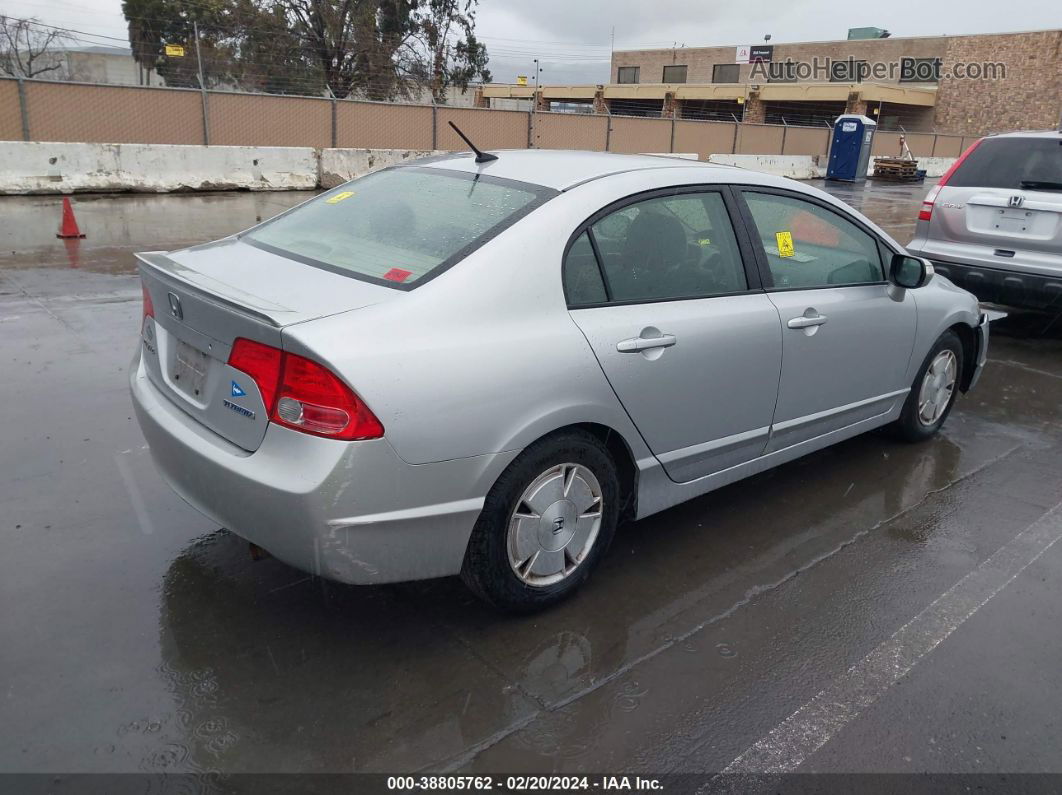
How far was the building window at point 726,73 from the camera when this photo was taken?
192 ft

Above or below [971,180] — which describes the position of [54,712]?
below

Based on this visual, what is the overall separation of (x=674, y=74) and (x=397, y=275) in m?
64.8

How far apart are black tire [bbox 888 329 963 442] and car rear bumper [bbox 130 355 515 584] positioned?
307 cm

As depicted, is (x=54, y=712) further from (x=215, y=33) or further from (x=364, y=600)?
(x=215, y=33)

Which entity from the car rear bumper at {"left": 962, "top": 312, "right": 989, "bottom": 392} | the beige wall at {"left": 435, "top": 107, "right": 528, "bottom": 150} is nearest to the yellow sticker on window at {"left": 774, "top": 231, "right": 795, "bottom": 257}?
the car rear bumper at {"left": 962, "top": 312, "right": 989, "bottom": 392}

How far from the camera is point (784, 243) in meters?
4.07

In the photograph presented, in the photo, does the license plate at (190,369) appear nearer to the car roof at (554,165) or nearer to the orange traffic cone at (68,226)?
the car roof at (554,165)

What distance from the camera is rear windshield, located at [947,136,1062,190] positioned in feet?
23.4

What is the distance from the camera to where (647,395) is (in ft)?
10.8

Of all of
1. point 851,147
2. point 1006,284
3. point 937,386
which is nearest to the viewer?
point 937,386

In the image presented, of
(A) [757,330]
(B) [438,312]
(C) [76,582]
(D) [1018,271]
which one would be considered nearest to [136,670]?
(C) [76,582]

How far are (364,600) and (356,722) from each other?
685mm

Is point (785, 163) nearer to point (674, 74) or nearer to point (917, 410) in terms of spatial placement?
point (917, 410)

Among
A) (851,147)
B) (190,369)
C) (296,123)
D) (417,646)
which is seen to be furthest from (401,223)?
(851,147)
